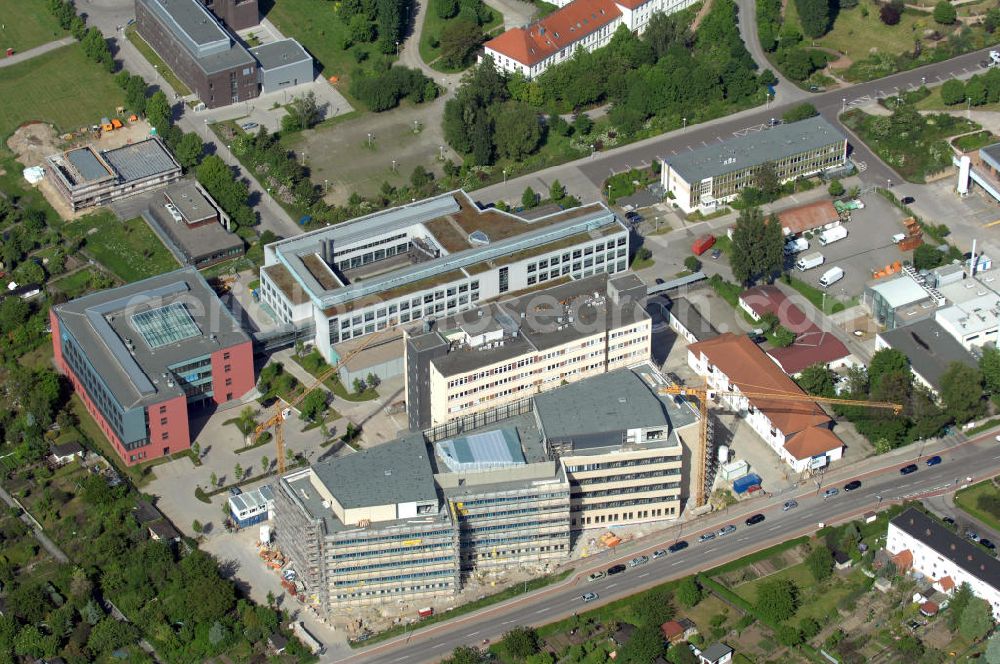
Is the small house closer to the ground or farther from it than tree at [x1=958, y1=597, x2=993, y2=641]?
closer to the ground

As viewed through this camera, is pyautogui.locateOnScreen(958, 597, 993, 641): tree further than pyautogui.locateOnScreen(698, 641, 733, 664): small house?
Yes

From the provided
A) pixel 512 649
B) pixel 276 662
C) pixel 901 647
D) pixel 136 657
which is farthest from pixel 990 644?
pixel 136 657

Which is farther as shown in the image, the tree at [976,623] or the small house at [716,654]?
the tree at [976,623]

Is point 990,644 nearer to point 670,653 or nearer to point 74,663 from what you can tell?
point 670,653

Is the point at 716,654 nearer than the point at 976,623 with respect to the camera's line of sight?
Yes

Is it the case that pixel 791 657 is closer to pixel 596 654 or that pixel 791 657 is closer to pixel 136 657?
pixel 596 654

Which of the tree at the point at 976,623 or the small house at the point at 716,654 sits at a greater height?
Result: the tree at the point at 976,623

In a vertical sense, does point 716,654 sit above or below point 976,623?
below
